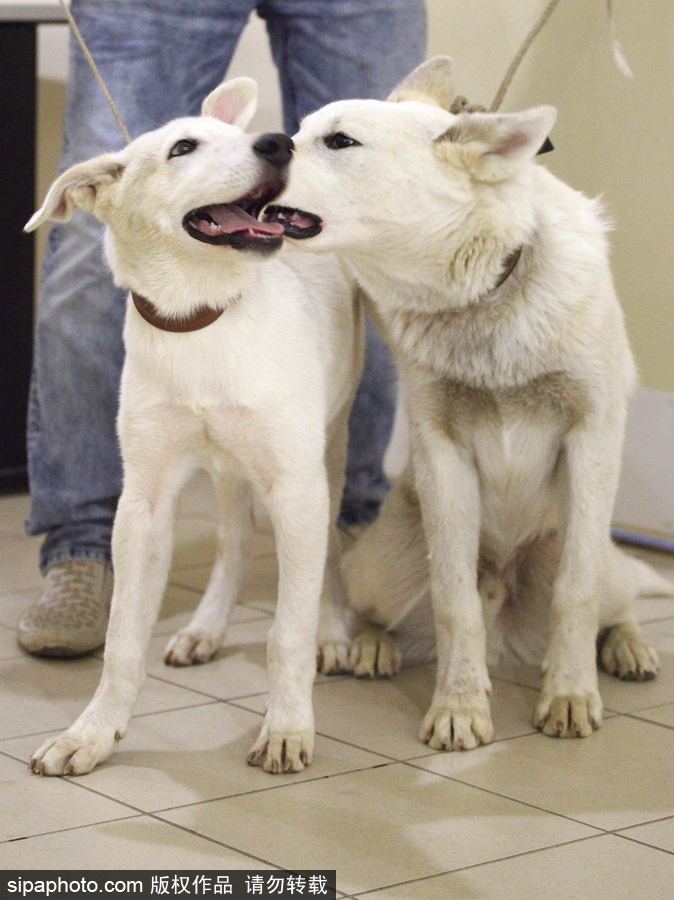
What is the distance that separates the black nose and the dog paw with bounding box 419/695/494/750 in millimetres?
954

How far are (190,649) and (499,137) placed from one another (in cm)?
121

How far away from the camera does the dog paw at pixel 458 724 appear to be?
2.01 metres

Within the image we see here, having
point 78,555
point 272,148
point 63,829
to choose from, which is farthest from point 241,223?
point 78,555

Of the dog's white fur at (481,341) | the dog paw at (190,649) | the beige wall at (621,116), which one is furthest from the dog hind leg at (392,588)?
the beige wall at (621,116)

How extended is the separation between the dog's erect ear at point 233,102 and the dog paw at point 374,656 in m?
1.05

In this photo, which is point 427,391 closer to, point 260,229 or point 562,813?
point 260,229

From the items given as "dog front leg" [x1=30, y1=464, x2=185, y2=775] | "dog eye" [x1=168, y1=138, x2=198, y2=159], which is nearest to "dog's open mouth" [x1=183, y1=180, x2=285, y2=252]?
"dog eye" [x1=168, y1=138, x2=198, y2=159]

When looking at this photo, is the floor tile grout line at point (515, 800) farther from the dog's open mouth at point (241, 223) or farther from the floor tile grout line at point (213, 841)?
the dog's open mouth at point (241, 223)

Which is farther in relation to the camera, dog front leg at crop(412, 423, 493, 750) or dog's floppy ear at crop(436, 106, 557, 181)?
dog front leg at crop(412, 423, 493, 750)

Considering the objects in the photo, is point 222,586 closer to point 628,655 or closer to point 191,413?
point 191,413

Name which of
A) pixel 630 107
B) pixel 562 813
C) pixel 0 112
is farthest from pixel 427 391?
pixel 0 112

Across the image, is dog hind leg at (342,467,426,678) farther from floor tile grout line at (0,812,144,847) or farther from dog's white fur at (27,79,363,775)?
floor tile grout line at (0,812,144,847)

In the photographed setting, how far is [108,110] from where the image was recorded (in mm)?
2543

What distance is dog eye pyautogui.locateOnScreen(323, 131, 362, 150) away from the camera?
76.7 inches
